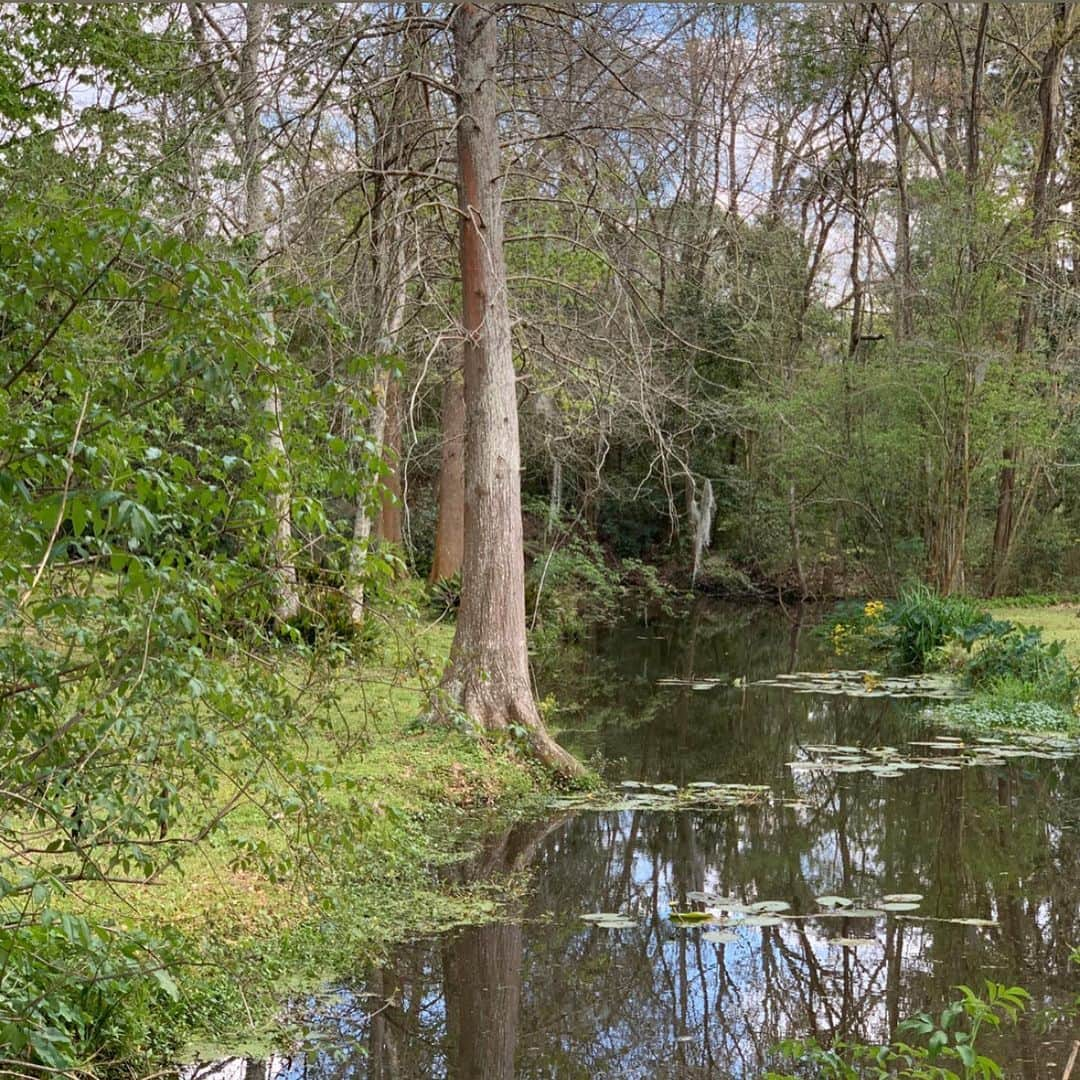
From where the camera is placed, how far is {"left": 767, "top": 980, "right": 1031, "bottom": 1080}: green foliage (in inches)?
145

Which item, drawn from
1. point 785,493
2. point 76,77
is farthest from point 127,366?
point 785,493

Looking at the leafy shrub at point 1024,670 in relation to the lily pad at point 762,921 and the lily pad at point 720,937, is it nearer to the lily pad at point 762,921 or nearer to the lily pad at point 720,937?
the lily pad at point 762,921

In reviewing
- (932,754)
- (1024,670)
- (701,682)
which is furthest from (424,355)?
(1024,670)

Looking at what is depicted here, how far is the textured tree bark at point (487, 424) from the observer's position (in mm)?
9734

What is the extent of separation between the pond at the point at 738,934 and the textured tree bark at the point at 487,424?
1.43 m

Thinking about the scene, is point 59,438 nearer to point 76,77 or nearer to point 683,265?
point 683,265

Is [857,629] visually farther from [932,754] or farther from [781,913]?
[781,913]

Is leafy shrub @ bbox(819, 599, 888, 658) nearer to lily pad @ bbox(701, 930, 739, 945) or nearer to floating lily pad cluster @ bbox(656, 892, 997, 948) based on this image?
floating lily pad cluster @ bbox(656, 892, 997, 948)

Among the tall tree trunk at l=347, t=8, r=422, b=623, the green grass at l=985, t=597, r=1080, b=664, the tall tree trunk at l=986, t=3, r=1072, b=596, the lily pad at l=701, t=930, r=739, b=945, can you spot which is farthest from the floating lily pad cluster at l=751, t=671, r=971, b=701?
the tall tree trunk at l=986, t=3, r=1072, b=596

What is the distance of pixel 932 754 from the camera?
10.9 meters

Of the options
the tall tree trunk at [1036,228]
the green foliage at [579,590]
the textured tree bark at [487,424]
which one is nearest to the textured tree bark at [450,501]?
the green foliage at [579,590]

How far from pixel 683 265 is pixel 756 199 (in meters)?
21.1

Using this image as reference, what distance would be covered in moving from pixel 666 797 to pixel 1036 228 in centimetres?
1772

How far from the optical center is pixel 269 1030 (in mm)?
4926
